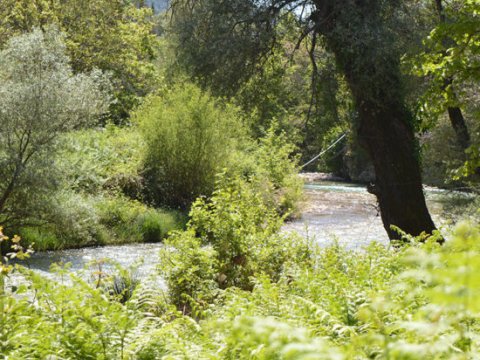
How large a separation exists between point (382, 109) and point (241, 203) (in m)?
2.59

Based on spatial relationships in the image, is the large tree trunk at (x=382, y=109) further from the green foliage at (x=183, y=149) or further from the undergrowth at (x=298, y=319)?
the green foliage at (x=183, y=149)

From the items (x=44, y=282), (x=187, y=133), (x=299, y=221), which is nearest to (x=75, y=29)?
(x=187, y=133)

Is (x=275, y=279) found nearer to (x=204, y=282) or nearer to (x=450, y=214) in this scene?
(x=204, y=282)

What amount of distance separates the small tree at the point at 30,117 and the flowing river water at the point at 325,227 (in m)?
1.50

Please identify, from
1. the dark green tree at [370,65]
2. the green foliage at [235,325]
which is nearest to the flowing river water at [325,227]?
the dark green tree at [370,65]

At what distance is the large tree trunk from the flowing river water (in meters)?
0.84

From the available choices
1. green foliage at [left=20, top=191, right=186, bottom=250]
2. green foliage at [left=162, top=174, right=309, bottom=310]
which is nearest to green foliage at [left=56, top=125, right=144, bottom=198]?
green foliage at [left=20, top=191, right=186, bottom=250]

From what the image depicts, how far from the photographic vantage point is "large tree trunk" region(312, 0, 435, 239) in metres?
8.55

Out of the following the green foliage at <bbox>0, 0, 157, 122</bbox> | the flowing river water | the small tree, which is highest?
the green foliage at <bbox>0, 0, 157, 122</bbox>

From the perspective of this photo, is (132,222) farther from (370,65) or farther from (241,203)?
(370,65)

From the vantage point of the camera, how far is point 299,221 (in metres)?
19.7

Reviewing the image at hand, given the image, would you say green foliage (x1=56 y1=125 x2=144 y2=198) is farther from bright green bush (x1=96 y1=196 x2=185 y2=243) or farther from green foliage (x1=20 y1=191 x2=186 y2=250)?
bright green bush (x1=96 y1=196 x2=185 y2=243)

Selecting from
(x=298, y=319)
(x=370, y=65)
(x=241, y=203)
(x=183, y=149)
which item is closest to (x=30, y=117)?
(x=241, y=203)

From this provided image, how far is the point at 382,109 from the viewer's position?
8859 millimetres
